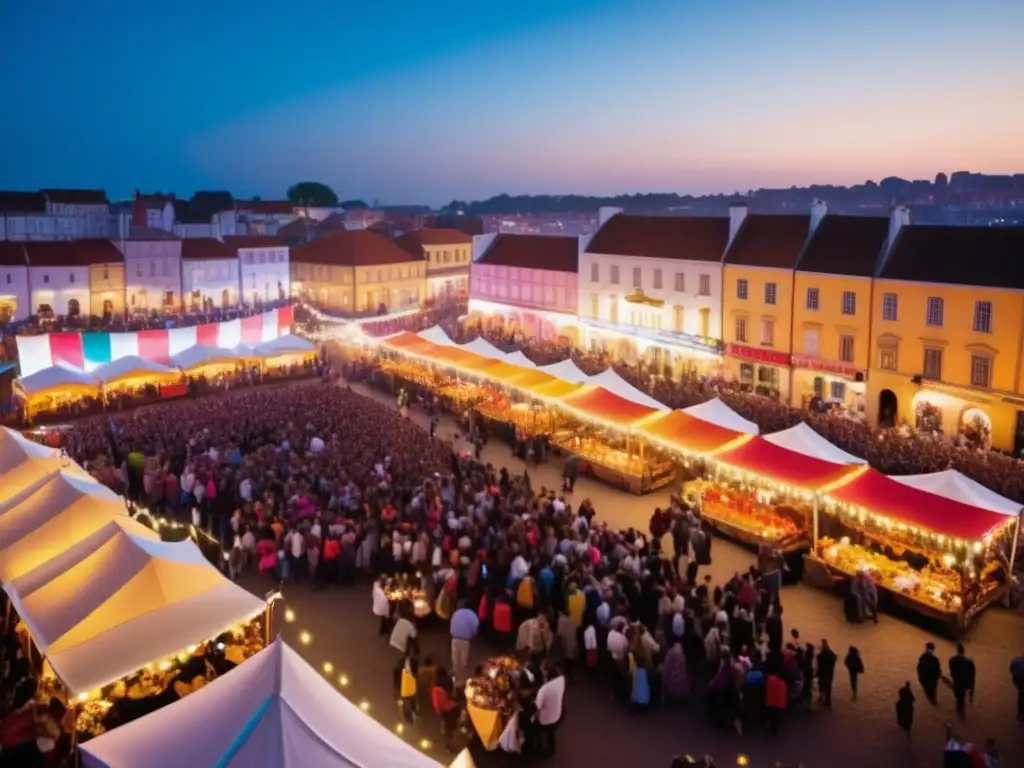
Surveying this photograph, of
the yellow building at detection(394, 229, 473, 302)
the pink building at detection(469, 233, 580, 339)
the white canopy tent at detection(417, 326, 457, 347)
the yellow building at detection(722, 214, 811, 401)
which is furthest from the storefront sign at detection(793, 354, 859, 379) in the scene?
the yellow building at detection(394, 229, 473, 302)

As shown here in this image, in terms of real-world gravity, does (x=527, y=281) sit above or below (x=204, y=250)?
below

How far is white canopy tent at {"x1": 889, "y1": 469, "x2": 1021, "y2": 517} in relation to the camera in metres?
13.4

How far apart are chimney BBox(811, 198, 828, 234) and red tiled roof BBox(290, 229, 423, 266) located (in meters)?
28.2

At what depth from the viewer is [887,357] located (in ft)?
83.7

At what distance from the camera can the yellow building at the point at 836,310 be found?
26156 millimetres

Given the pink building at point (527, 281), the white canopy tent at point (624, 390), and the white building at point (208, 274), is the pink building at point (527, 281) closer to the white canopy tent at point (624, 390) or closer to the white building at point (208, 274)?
the white canopy tent at point (624, 390)

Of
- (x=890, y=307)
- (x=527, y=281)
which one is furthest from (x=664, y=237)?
(x=890, y=307)

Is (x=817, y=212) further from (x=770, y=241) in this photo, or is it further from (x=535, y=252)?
(x=535, y=252)

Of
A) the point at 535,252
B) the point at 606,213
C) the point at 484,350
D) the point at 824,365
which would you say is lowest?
the point at 824,365

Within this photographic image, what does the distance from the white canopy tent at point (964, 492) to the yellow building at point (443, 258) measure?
4439cm

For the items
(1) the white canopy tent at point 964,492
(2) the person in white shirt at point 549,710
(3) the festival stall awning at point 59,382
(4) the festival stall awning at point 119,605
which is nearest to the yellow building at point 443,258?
(3) the festival stall awning at point 59,382

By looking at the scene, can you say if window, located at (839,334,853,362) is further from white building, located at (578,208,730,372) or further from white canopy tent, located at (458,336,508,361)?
white canopy tent, located at (458,336,508,361)

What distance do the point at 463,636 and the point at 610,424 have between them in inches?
381

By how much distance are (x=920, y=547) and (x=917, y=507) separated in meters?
0.75
